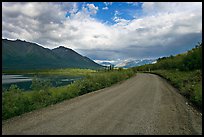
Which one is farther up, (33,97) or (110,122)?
(33,97)

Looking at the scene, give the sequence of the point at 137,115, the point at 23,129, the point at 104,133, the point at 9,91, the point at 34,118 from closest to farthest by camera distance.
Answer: the point at 104,133
the point at 23,129
the point at 34,118
the point at 137,115
the point at 9,91

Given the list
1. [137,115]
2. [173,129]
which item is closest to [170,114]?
[137,115]

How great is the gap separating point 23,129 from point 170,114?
6249 millimetres

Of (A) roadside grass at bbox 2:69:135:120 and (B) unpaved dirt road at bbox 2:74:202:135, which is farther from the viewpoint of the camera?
(A) roadside grass at bbox 2:69:135:120

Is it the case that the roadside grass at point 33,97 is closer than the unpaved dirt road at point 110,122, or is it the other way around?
the unpaved dirt road at point 110,122

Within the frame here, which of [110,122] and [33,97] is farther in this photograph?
[33,97]

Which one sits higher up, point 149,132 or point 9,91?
point 9,91

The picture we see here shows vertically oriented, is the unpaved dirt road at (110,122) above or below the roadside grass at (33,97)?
below

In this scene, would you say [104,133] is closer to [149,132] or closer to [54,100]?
[149,132]

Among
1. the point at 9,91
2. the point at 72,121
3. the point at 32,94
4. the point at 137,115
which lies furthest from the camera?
the point at 32,94

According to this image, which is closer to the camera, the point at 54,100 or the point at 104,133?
the point at 104,133

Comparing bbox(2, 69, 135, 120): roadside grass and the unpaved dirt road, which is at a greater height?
bbox(2, 69, 135, 120): roadside grass

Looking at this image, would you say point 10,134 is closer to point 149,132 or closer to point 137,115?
point 149,132

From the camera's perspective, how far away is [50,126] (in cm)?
729
